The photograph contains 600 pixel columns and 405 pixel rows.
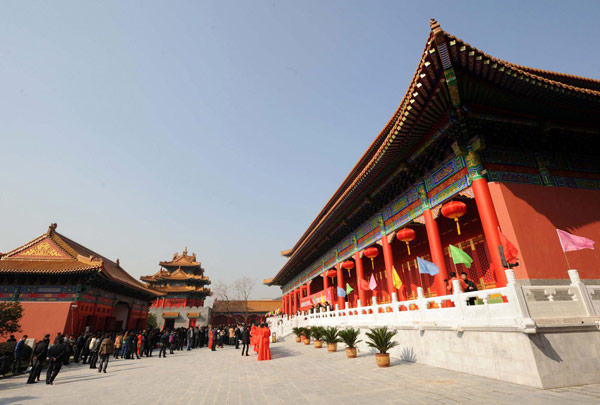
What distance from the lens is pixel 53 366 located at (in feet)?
27.3

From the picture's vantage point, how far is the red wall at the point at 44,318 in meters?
16.7

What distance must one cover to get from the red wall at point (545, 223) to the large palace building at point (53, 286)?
2046cm

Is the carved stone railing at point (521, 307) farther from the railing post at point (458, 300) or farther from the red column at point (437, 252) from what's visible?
the red column at point (437, 252)

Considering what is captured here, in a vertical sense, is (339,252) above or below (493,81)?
below

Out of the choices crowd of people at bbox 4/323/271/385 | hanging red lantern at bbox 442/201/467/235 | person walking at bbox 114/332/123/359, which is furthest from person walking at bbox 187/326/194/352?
hanging red lantern at bbox 442/201/467/235

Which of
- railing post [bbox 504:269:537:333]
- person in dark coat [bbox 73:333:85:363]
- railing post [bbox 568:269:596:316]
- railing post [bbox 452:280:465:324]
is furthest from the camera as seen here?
person in dark coat [bbox 73:333:85:363]

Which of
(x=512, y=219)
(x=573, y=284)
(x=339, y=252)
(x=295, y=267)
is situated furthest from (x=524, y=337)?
(x=295, y=267)

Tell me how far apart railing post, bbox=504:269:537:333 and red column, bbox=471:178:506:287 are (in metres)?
1.68

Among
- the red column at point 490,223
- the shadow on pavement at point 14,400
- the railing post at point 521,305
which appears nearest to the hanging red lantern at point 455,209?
the red column at point 490,223

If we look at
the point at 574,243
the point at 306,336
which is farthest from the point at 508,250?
the point at 306,336

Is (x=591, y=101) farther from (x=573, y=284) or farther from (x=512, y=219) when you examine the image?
(x=573, y=284)

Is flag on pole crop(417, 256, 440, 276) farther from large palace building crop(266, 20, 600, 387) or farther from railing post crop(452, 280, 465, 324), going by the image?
railing post crop(452, 280, 465, 324)

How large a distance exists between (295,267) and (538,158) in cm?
2169

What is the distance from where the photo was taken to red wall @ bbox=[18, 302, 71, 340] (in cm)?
1673
